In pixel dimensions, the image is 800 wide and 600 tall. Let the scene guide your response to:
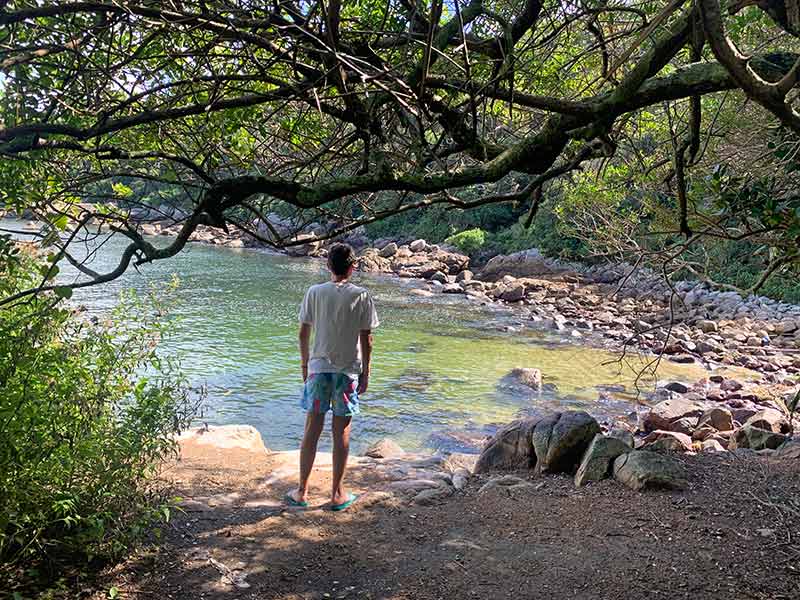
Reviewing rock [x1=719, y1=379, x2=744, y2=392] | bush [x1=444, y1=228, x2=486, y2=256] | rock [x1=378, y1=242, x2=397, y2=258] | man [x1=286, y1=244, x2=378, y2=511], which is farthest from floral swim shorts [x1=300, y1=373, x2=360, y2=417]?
rock [x1=378, y1=242, x2=397, y2=258]

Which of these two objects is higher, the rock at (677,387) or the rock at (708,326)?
the rock at (708,326)

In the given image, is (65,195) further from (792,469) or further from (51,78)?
(792,469)

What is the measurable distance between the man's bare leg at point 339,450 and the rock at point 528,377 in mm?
8346

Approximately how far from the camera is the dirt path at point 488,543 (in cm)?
379

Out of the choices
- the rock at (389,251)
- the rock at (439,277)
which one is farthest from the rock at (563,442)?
the rock at (389,251)

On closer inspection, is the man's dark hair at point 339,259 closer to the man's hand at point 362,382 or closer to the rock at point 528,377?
the man's hand at point 362,382

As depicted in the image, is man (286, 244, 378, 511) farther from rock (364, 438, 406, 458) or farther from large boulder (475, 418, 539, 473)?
rock (364, 438, 406, 458)

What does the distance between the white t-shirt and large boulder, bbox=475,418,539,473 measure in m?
2.53

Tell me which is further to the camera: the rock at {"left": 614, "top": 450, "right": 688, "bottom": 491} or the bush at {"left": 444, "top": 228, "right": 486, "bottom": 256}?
the bush at {"left": 444, "top": 228, "right": 486, "bottom": 256}

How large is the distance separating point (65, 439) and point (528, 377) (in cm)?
1062

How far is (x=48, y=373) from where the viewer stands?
11.0 feet

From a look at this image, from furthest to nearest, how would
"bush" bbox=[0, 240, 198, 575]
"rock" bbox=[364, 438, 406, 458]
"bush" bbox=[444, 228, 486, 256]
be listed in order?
1. "bush" bbox=[444, 228, 486, 256]
2. "rock" bbox=[364, 438, 406, 458]
3. "bush" bbox=[0, 240, 198, 575]

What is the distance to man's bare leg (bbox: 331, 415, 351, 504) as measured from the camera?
4801 millimetres

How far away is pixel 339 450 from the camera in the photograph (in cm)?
487
